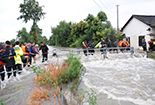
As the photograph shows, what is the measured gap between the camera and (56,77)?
221 inches

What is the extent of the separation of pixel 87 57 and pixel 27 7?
27148 mm

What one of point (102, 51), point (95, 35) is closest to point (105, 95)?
point (102, 51)

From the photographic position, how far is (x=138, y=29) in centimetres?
→ 2592

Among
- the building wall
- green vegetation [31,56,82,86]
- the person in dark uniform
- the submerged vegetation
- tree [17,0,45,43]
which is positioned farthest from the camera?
tree [17,0,45,43]

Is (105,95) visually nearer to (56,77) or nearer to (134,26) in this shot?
(56,77)

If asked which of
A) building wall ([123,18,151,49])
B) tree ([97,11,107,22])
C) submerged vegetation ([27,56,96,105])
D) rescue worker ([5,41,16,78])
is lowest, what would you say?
submerged vegetation ([27,56,96,105])

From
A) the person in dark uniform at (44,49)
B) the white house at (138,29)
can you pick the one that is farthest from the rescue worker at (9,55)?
the white house at (138,29)

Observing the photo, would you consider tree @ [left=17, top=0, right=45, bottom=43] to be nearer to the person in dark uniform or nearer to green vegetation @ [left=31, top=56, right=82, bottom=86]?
the person in dark uniform

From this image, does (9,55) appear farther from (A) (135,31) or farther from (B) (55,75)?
(A) (135,31)

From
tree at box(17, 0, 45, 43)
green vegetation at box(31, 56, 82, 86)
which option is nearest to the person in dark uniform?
green vegetation at box(31, 56, 82, 86)

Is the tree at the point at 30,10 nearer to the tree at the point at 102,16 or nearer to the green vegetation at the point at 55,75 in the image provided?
the tree at the point at 102,16

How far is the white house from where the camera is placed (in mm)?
23253

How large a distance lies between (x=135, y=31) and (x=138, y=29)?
108 centimetres

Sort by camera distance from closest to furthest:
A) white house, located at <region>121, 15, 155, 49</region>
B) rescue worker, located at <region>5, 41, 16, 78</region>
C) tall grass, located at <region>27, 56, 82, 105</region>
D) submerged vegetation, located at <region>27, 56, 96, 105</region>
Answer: submerged vegetation, located at <region>27, 56, 96, 105</region> < tall grass, located at <region>27, 56, 82, 105</region> < rescue worker, located at <region>5, 41, 16, 78</region> < white house, located at <region>121, 15, 155, 49</region>
